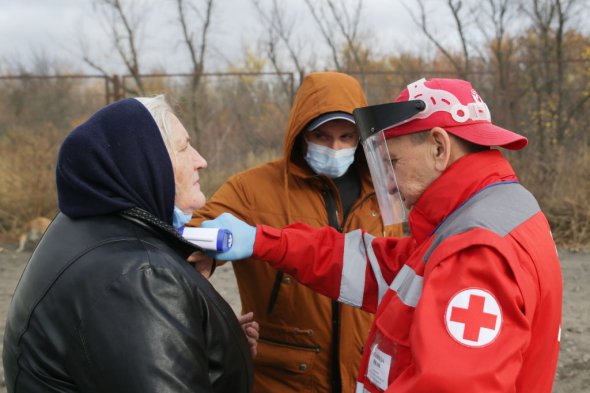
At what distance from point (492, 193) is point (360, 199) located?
1.04 metres

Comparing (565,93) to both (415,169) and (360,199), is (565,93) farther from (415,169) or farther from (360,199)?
(415,169)

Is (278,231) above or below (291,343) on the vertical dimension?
above

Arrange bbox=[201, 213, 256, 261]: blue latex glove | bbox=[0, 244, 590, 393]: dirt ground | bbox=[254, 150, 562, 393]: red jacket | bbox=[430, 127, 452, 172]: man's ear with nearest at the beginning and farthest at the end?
1. bbox=[254, 150, 562, 393]: red jacket
2. bbox=[430, 127, 452, 172]: man's ear
3. bbox=[201, 213, 256, 261]: blue latex glove
4. bbox=[0, 244, 590, 393]: dirt ground

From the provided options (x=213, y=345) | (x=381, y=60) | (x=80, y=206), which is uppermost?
(x=381, y=60)

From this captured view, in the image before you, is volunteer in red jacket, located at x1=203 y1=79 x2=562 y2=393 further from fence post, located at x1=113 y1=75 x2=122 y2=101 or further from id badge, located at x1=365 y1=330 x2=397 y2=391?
fence post, located at x1=113 y1=75 x2=122 y2=101

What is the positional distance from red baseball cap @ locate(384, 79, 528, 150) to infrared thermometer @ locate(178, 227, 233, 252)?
66cm

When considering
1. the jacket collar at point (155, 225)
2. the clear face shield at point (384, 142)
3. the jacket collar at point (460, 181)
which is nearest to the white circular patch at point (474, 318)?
the jacket collar at point (460, 181)

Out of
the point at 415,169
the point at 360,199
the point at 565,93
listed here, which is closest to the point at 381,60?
the point at 565,93

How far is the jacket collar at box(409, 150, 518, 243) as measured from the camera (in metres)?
1.49

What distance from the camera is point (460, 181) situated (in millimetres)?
1493

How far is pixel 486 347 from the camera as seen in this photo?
118cm

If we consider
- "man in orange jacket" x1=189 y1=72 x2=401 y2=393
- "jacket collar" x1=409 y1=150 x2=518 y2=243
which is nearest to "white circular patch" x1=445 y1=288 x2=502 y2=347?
"jacket collar" x1=409 y1=150 x2=518 y2=243

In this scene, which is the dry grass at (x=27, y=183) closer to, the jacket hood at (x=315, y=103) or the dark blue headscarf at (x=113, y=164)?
the jacket hood at (x=315, y=103)

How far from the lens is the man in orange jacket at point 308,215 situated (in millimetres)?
2244
